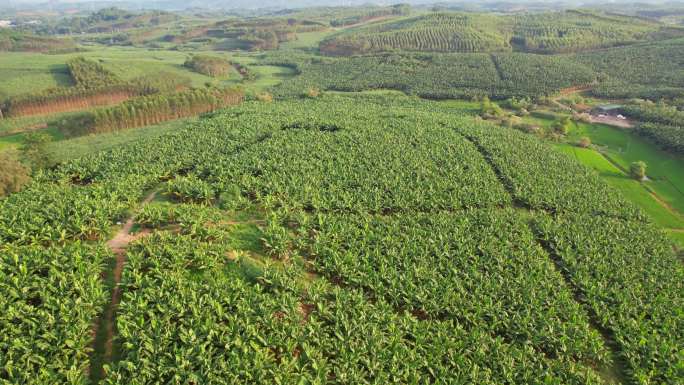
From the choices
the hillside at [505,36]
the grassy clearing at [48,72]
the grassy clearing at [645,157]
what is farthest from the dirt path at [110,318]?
the hillside at [505,36]

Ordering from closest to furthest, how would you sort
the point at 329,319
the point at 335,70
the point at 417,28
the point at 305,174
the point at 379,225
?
the point at 329,319 < the point at 379,225 < the point at 305,174 < the point at 335,70 < the point at 417,28

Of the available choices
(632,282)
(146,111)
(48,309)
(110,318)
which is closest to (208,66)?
(146,111)

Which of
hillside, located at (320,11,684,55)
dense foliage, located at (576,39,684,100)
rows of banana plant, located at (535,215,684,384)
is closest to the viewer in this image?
rows of banana plant, located at (535,215,684,384)

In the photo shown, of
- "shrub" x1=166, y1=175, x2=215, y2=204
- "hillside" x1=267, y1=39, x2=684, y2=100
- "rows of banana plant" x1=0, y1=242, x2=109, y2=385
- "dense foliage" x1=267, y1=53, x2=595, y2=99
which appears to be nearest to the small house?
"hillside" x1=267, y1=39, x2=684, y2=100

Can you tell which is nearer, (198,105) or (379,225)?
(379,225)

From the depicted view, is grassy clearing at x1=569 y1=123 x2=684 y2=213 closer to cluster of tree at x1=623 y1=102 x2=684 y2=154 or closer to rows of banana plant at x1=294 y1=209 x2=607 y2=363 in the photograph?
cluster of tree at x1=623 y1=102 x2=684 y2=154

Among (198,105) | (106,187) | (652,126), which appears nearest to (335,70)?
(198,105)

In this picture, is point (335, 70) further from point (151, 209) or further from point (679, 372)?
point (679, 372)
